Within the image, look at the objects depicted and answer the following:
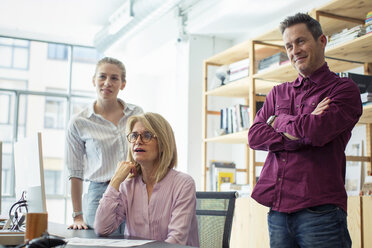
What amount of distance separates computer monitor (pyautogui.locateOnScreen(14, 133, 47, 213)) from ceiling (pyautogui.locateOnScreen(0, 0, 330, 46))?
124 inches

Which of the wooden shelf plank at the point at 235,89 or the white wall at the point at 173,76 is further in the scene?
the white wall at the point at 173,76

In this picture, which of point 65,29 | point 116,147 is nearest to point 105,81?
point 116,147

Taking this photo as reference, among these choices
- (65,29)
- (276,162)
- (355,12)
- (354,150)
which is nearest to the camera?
(276,162)

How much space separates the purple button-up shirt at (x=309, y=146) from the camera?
1.73 metres

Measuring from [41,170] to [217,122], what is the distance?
4.10 metres

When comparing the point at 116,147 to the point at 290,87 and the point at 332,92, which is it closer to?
the point at 290,87

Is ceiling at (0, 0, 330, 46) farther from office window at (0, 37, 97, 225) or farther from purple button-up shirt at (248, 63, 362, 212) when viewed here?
purple button-up shirt at (248, 63, 362, 212)

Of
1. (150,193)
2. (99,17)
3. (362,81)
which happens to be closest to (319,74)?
(150,193)

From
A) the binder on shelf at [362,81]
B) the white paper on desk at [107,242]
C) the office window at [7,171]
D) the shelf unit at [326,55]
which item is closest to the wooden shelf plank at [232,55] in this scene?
the shelf unit at [326,55]

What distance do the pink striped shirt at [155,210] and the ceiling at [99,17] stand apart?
300 cm

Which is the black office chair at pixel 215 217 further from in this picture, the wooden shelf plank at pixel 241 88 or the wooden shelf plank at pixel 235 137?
the wooden shelf plank at pixel 241 88

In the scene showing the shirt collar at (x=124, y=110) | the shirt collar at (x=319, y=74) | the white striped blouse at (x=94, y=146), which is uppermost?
the shirt collar at (x=319, y=74)

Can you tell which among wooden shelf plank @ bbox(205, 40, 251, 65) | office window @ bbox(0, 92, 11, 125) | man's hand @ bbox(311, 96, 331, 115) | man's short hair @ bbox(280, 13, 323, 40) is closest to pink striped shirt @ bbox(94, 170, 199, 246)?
man's hand @ bbox(311, 96, 331, 115)

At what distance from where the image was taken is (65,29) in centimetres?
677
